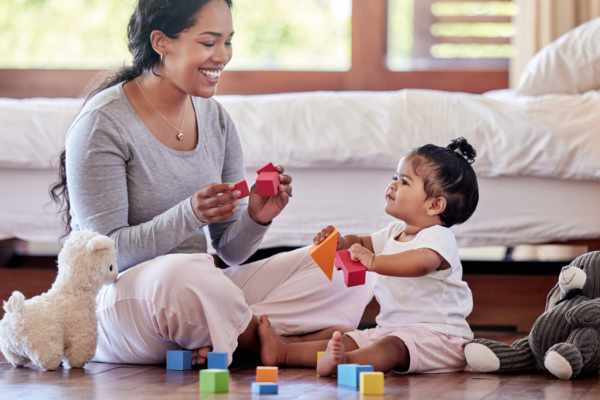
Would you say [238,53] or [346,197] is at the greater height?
[238,53]

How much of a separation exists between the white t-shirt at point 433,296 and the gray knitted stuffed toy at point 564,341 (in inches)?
2.6

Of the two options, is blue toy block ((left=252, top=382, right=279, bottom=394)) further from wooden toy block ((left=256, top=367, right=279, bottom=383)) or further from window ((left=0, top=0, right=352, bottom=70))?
window ((left=0, top=0, right=352, bottom=70))

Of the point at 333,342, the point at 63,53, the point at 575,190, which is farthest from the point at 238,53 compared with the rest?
the point at 333,342

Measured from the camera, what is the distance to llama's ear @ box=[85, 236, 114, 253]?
6.08 ft

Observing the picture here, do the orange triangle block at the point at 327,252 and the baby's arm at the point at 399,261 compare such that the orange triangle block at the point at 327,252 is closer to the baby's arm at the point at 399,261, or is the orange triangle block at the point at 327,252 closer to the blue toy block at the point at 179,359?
the baby's arm at the point at 399,261

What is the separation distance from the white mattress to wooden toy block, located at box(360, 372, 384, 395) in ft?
3.04

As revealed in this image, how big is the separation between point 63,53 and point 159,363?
2.25 m

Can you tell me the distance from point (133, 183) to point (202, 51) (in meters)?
0.29

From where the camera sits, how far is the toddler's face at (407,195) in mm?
1973

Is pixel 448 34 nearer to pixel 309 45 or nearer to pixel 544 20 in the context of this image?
pixel 544 20

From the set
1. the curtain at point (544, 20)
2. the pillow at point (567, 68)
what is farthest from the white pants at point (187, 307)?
the curtain at point (544, 20)

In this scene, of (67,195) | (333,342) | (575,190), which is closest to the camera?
(333,342)

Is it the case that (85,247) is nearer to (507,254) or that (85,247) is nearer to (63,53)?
(507,254)

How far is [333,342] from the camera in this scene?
1752 mm
